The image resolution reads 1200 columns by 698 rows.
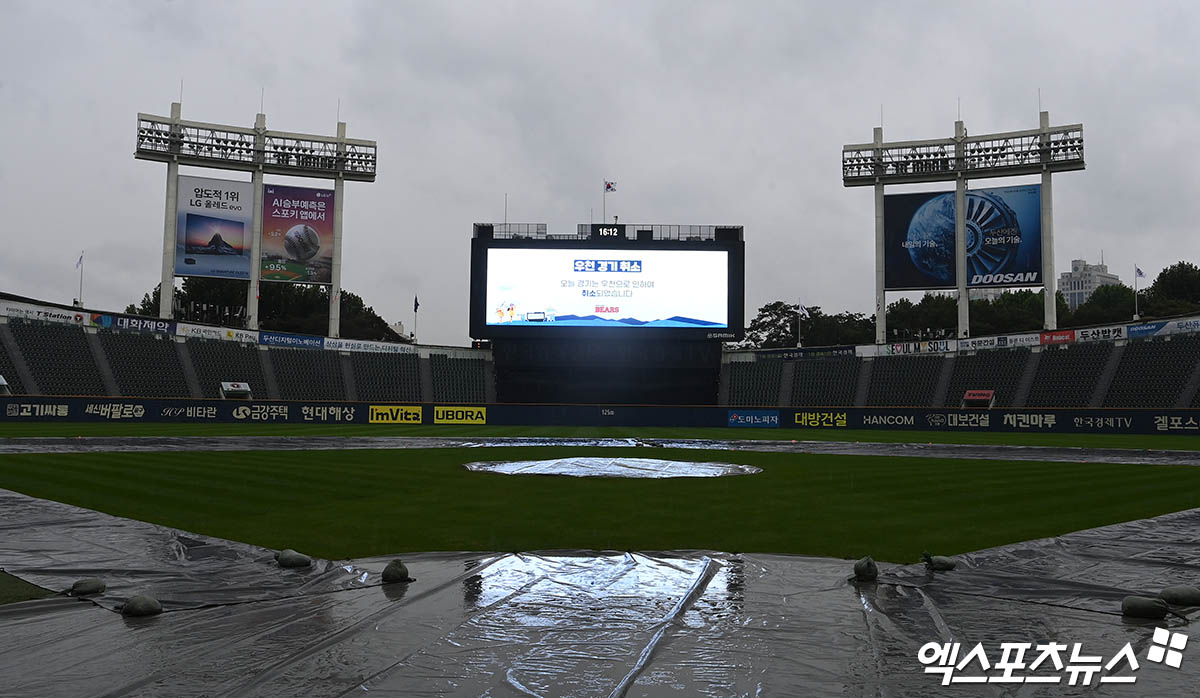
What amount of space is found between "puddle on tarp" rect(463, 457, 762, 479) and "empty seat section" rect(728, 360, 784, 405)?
135 ft

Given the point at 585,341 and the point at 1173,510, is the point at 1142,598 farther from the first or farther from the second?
the point at 585,341

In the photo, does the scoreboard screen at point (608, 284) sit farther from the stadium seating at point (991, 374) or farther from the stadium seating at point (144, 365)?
the stadium seating at point (144, 365)

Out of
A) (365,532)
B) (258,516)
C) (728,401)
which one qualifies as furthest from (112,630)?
(728,401)

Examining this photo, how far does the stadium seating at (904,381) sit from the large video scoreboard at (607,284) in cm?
1383

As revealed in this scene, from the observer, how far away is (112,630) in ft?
17.4

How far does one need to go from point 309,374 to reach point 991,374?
5017 centimetres

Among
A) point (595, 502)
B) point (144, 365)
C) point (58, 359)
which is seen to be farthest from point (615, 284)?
point (595, 502)

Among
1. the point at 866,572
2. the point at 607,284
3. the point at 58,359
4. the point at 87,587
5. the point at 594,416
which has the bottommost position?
the point at 594,416

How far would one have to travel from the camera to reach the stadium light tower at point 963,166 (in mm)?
53125

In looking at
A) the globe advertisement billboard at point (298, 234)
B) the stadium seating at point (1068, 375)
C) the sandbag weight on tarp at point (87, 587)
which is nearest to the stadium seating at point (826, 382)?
the stadium seating at point (1068, 375)

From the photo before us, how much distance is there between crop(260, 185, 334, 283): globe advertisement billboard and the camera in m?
54.3

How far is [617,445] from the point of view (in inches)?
1091

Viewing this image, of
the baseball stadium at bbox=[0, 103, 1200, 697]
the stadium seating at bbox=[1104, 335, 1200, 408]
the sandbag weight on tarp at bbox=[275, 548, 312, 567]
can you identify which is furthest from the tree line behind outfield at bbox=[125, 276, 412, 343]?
the sandbag weight on tarp at bbox=[275, 548, 312, 567]

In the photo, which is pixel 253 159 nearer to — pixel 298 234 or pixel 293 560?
pixel 298 234
